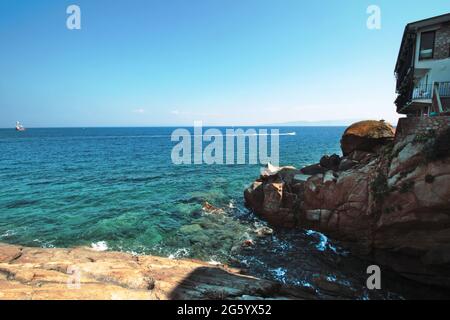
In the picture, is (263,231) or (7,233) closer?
(7,233)

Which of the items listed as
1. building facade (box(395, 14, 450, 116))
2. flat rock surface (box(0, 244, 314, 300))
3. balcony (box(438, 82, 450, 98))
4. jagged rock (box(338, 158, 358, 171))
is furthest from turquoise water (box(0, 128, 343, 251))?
→ building facade (box(395, 14, 450, 116))

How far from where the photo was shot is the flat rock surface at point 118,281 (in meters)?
8.98

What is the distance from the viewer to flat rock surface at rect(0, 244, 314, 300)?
8.98 m

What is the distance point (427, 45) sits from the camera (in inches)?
894

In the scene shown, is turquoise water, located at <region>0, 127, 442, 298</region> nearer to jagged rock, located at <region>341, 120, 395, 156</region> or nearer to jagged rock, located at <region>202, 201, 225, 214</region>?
jagged rock, located at <region>202, 201, 225, 214</region>

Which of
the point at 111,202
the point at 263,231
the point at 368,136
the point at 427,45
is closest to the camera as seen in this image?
the point at 263,231

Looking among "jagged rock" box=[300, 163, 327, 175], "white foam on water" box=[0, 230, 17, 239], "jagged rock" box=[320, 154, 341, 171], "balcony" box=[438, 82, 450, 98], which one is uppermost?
"balcony" box=[438, 82, 450, 98]

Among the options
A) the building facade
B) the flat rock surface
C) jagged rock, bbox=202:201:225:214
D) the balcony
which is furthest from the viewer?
jagged rock, bbox=202:201:225:214

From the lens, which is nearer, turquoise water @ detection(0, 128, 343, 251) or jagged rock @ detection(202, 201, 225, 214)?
turquoise water @ detection(0, 128, 343, 251)

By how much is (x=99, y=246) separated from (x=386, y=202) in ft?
62.9

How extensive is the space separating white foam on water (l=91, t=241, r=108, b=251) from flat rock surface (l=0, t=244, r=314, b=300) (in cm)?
305

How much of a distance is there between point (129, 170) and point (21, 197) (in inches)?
712

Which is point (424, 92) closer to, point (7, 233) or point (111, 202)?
point (111, 202)

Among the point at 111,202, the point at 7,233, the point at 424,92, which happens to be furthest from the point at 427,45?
the point at 7,233
